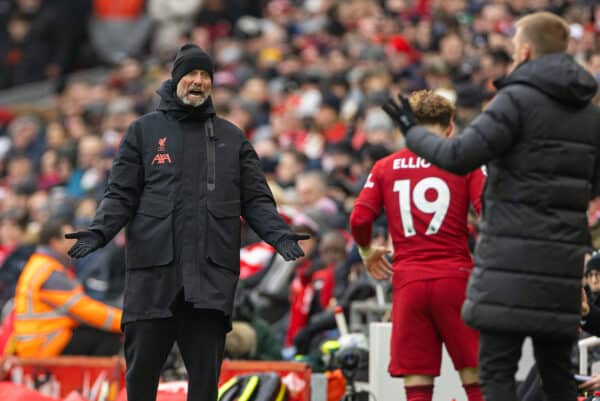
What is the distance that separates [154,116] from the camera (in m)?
8.25

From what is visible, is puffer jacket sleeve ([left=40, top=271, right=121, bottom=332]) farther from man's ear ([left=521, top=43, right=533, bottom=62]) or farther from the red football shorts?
man's ear ([left=521, top=43, right=533, bottom=62])

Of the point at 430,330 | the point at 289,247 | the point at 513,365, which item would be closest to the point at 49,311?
the point at 289,247

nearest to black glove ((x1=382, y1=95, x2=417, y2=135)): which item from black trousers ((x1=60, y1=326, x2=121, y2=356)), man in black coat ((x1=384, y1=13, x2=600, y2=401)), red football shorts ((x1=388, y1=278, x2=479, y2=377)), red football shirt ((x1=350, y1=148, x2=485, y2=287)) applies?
man in black coat ((x1=384, y1=13, x2=600, y2=401))

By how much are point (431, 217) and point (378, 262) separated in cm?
50

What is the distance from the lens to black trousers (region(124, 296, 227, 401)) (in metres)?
8.01

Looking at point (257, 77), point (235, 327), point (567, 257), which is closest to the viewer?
point (567, 257)

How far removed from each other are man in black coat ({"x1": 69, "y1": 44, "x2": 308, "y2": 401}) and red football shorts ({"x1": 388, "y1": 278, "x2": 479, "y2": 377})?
26.1 inches

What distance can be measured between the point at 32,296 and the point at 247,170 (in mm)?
4960

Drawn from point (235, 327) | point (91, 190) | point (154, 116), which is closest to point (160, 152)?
point (154, 116)

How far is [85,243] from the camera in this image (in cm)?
789

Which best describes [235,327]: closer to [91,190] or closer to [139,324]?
[139,324]

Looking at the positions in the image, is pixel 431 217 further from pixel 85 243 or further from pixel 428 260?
pixel 85 243

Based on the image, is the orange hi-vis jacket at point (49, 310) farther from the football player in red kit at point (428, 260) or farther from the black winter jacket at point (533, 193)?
the black winter jacket at point (533, 193)

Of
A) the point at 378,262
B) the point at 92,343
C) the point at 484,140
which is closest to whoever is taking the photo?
the point at 484,140
